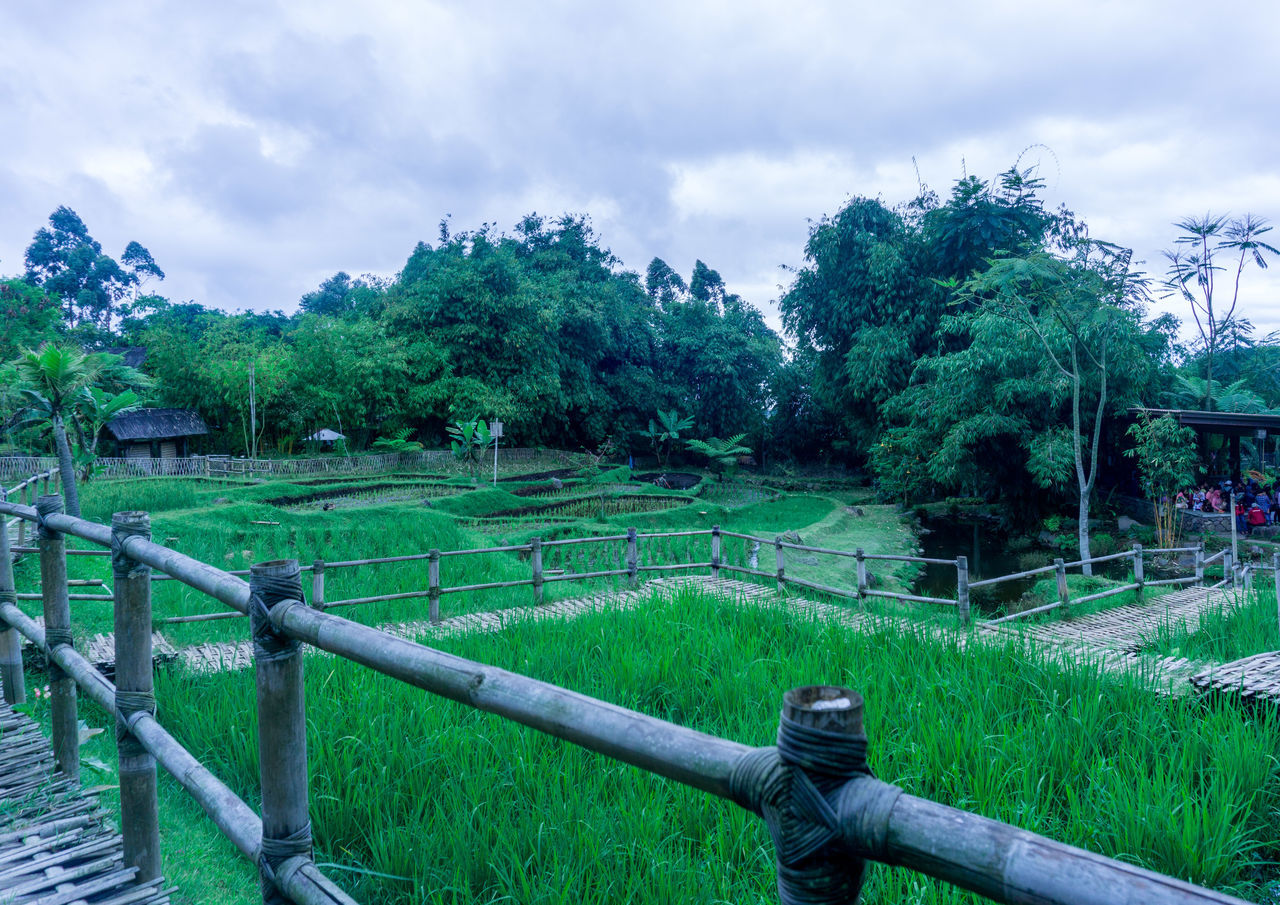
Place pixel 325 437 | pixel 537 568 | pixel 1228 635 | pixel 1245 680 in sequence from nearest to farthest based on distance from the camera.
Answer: pixel 1245 680
pixel 1228 635
pixel 537 568
pixel 325 437

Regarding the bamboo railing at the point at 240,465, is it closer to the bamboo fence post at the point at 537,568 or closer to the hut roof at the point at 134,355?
the hut roof at the point at 134,355

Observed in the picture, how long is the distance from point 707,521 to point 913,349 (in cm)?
843

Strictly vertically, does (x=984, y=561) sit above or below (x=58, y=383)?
below

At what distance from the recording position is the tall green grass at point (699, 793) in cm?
225

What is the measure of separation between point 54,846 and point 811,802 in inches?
86.0

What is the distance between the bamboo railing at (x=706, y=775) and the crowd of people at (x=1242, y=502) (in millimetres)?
17820

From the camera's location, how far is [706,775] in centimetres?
79

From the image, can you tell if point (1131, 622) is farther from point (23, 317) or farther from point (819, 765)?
point (23, 317)

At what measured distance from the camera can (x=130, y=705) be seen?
188 centimetres

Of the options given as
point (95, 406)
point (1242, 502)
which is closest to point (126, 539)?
point (95, 406)

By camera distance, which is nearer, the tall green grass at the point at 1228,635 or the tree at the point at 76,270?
the tall green grass at the point at 1228,635

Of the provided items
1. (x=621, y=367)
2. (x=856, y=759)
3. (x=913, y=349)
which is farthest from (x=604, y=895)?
(x=621, y=367)

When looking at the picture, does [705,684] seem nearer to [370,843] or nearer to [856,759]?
[370,843]

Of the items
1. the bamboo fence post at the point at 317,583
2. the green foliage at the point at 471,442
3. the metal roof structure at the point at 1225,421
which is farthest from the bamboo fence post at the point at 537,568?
the green foliage at the point at 471,442
